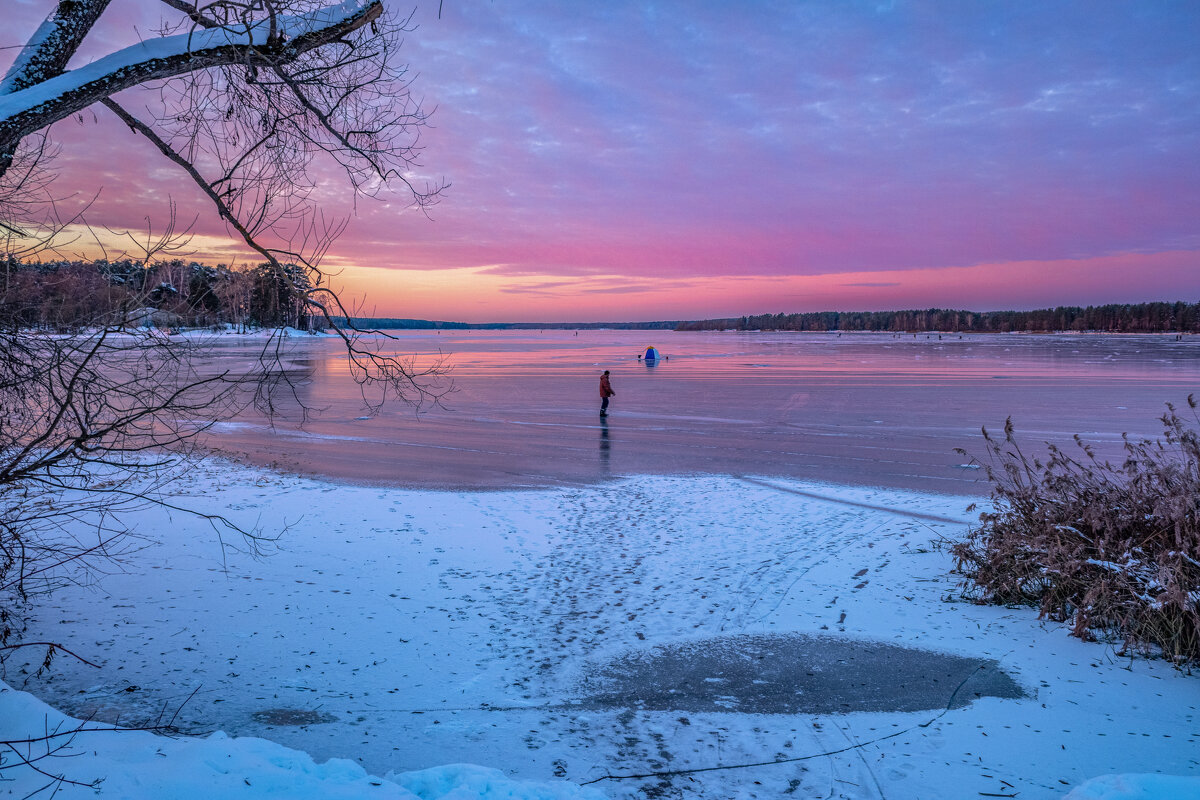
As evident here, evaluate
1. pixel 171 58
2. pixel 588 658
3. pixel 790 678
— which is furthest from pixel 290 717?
pixel 171 58

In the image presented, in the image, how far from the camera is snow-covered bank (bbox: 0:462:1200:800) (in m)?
4.23

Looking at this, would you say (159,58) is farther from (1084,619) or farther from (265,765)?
(1084,619)

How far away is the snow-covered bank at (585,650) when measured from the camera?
13.9 feet

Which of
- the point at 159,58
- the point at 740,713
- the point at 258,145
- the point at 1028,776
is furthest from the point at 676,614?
the point at 159,58

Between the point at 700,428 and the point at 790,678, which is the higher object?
the point at 700,428

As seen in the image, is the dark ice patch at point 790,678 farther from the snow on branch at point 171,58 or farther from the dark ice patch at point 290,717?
the snow on branch at point 171,58

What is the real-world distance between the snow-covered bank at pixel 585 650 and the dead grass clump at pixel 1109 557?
27cm

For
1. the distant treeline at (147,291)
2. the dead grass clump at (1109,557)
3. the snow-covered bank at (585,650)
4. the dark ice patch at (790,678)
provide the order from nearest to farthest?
1. the snow-covered bank at (585,650)
2. the distant treeline at (147,291)
3. the dark ice patch at (790,678)
4. the dead grass clump at (1109,557)

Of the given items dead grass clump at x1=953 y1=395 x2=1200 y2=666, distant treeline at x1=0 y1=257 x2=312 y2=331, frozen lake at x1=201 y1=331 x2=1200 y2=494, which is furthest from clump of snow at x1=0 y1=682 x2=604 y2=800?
frozen lake at x1=201 y1=331 x2=1200 y2=494

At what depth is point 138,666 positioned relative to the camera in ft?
17.6

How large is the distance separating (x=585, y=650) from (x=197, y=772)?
3165 millimetres

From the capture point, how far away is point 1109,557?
5965 mm

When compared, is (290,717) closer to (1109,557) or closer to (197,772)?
(197,772)

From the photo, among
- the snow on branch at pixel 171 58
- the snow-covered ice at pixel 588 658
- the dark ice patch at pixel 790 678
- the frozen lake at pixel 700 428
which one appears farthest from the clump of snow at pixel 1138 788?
the frozen lake at pixel 700 428
